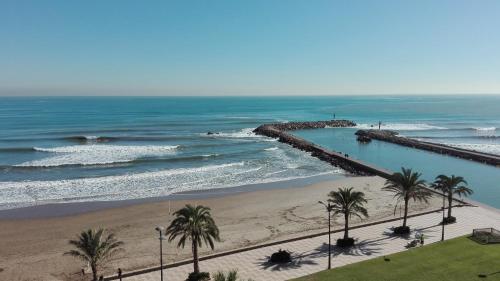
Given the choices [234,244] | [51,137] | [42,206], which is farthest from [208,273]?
[51,137]

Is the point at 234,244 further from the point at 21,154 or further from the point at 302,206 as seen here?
the point at 21,154

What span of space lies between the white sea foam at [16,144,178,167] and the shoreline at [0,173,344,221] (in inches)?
794

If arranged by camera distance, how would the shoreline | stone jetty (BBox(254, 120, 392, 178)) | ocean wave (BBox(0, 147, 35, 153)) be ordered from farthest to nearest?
ocean wave (BBox(0, 147, 35, 153)) → stone jetty (BBox(254, 120, 392, 178)) → the shoreline

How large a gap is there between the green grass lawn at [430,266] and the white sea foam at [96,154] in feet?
144

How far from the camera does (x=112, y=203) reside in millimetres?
39125

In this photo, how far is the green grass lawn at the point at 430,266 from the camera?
21359 millimetres

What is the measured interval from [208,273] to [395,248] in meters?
12.1

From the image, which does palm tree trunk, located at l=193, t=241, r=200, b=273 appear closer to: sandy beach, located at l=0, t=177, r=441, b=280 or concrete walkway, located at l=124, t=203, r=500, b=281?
concrete walkway, located at l=124, t=203, r=500, b=281

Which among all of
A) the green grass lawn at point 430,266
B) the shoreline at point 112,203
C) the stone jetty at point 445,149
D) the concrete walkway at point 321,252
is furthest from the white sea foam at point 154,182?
the green grass lawn at point 430,266

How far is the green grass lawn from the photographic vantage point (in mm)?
21359

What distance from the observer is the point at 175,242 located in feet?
93.6

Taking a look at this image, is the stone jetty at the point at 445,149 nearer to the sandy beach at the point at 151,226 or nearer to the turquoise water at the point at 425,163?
the turquoise water at the point at 425,163

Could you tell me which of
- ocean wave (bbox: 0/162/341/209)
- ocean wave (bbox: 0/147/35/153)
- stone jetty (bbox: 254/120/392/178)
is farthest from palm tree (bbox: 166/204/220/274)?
ocean wave (bbox: 0/147/35/153)

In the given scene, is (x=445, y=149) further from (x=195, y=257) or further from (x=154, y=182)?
(x=195, y=257)
